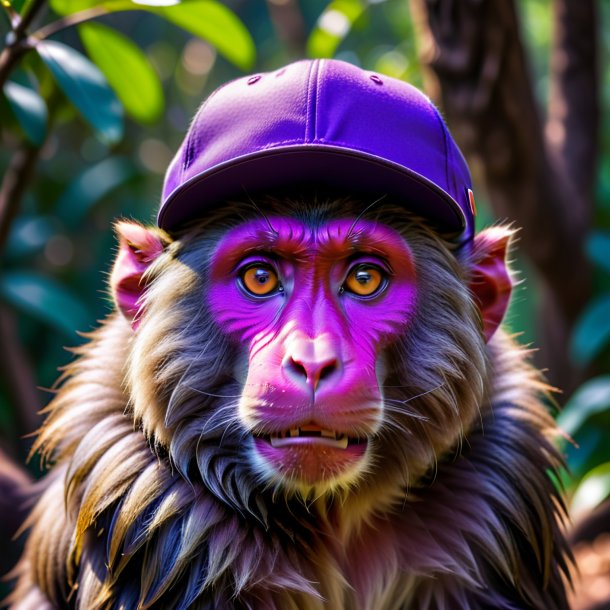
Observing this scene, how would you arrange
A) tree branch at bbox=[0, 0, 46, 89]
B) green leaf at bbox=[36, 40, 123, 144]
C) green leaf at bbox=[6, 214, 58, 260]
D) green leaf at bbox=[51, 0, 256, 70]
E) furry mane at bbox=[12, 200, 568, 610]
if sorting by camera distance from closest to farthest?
furry mane at bbox=[12, 200, 568, 610] < tree branch at bbox=[0, 0, 46, 89] < green leaf at bbox=[36, 40, 123, 144] < green leaf at bbox=[51, 0, 256, 70] < green leaf at bbox=[6, 214, 58, 260]

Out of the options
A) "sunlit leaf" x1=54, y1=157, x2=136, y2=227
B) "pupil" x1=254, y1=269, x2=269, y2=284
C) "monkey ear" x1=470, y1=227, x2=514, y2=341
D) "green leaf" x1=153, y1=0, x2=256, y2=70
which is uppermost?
"green leaf" x1=153, y1=0, x2=256, y2=70

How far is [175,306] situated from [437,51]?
1.44 metres

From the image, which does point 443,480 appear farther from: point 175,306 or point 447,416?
point 175,306

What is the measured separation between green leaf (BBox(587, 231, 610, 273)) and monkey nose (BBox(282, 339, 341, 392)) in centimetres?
216

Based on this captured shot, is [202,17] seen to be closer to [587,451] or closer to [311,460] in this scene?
[311,460]

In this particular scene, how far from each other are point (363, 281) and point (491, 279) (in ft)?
1.02

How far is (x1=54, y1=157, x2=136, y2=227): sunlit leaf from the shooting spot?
382 centimetres

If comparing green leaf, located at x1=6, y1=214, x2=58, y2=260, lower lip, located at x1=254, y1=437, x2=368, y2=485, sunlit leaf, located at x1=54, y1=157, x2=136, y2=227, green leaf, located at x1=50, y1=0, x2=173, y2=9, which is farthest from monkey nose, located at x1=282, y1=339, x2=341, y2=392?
sunlit leaf, located at x1=54, y1=157, x2=136, y2=227

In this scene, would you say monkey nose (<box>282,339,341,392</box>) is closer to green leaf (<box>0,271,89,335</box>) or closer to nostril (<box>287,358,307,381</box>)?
nostril (<box>287,358,307,381</box>)

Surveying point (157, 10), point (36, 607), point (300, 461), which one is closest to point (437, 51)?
point (157, 10)

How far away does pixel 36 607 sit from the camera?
1.82 metres

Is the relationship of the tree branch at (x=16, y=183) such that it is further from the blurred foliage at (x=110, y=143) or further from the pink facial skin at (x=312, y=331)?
the pink facial skin at (x=312, y=331)

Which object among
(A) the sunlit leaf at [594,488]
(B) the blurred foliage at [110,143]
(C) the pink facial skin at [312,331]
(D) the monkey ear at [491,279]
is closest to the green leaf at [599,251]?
(B) the blurred foliage at [110,143]

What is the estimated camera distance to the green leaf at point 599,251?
3.25m
